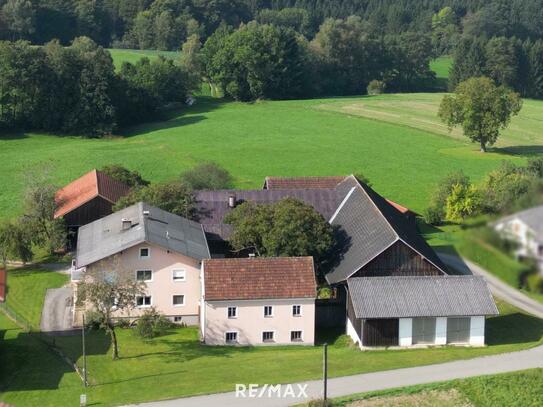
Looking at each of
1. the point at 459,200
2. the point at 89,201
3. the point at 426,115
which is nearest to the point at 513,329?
the point at 459,200

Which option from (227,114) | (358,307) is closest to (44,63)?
(227,114)

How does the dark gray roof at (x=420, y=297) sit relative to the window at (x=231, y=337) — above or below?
above

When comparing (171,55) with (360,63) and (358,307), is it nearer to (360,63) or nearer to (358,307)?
(360,63)

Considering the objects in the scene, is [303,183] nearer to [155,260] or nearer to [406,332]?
[155,260]

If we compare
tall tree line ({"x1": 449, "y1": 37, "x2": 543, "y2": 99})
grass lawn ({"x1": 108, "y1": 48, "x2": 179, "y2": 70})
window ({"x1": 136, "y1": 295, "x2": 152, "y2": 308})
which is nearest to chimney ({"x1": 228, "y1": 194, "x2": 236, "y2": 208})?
window ({"x1": 136, "y1": 295, "x2": 152, "y2": 308})

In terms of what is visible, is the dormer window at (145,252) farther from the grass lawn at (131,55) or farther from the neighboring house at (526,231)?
the grass lawn at (131,55)

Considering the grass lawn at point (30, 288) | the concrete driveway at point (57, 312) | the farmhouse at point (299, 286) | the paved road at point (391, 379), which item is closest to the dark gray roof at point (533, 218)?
the paved road at point (391, 379)
